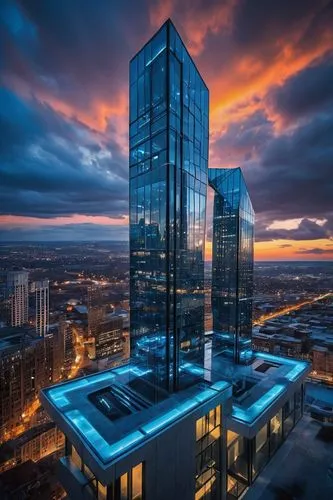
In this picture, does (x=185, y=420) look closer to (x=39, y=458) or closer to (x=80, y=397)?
(x=80, y=397)

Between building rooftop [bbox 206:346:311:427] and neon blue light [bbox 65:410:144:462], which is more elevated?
neon blue light [bbox 65:410:144:462]

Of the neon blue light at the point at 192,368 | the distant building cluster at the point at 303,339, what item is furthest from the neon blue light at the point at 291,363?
the distant building cluster at the point at 303,339

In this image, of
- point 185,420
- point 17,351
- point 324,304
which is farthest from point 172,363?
point 324,304

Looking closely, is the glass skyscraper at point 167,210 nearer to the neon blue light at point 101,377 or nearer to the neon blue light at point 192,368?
the neon blue light at point 192,368

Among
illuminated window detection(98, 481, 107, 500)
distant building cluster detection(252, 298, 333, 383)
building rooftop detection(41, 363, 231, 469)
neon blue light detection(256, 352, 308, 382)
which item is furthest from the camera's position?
distant building cluster detection(252, 298, 333, 383)

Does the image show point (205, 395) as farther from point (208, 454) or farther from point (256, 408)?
point (256, 408)

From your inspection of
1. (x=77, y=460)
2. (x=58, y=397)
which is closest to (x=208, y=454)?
(x=77, y=460)

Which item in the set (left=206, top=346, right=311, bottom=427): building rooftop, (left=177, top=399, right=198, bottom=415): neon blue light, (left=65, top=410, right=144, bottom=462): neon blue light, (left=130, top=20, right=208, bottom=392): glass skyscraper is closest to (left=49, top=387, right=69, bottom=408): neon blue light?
(left=65, top=410, right=144, bottom=462): neon blue light

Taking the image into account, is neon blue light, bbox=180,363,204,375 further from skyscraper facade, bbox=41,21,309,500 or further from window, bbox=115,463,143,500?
window, bbox=115,463,143,500
